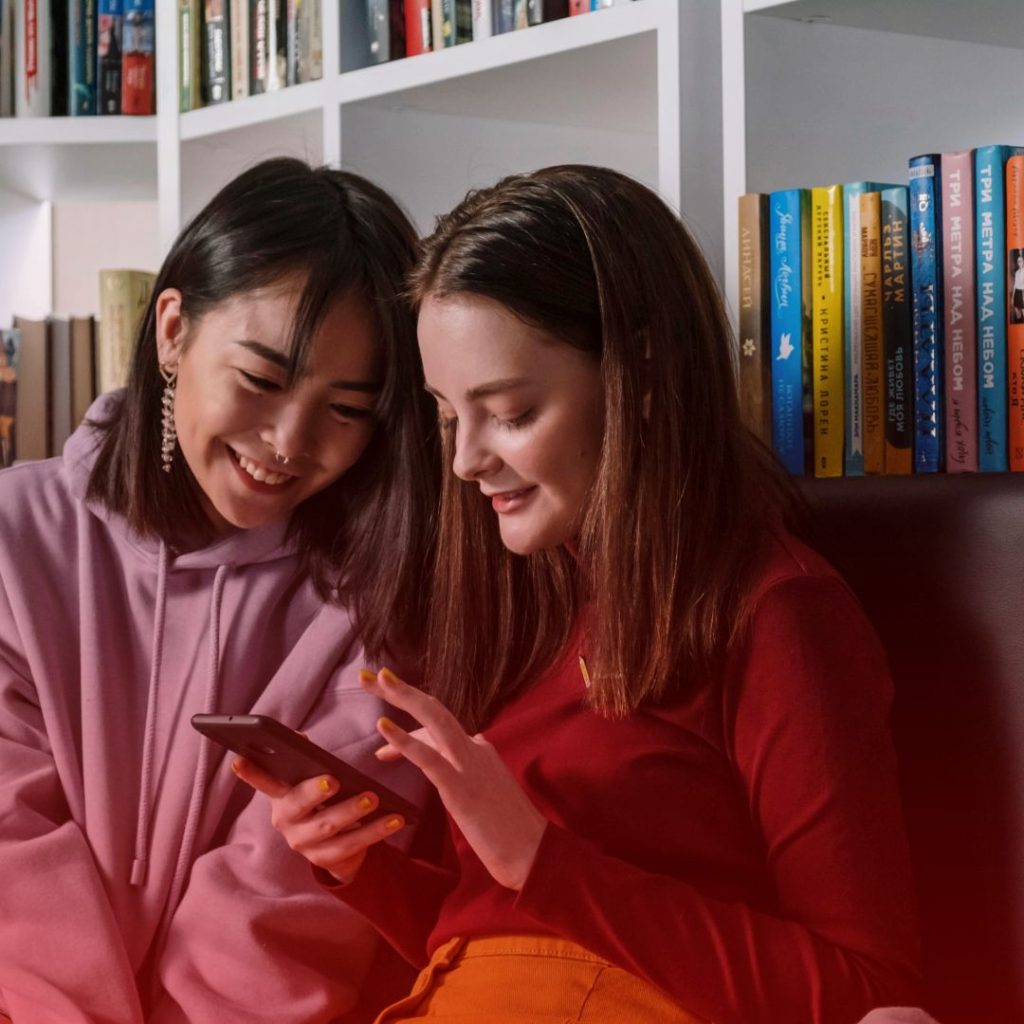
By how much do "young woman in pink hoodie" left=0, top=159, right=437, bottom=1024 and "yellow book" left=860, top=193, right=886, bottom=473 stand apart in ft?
1.28

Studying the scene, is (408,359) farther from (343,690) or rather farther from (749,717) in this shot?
(749,717)

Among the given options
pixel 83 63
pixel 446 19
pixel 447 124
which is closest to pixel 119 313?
pixel 83 63

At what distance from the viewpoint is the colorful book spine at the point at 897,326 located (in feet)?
4.36

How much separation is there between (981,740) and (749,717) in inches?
7.9

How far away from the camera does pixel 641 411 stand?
1.14 m

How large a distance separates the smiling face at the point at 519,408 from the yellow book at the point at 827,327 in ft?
1.00

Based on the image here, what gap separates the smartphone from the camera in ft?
3.32

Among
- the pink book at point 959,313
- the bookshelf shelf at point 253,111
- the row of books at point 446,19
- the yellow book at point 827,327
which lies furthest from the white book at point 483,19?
the pink book at point 959,313

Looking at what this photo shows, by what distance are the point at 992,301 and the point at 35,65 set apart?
136cm

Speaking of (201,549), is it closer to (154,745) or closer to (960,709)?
(154,745)

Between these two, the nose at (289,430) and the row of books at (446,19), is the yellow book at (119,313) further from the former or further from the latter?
the nose at (289,430)

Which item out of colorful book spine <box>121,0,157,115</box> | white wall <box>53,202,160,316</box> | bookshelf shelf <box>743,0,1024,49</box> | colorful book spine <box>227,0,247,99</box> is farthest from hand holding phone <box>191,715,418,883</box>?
white wall <box>53,202,160,316</box>

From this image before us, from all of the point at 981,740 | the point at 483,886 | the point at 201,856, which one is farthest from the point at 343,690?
the point at 981,740

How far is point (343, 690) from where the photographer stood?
4.73 ft
